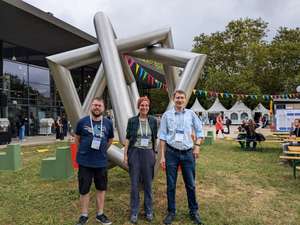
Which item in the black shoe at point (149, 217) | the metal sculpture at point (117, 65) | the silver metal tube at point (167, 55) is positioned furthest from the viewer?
the silver metal tube at point (167, 55)

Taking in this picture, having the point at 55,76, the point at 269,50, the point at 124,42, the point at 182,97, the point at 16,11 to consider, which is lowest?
the point at 182,97

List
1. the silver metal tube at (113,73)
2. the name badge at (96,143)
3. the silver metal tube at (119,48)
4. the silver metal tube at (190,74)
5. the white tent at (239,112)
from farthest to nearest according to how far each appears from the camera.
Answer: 1. the white tent at (239,112)
2. the silver metal tube at (119,48)
3. the silver metal tube at (190,74)
4. the silver metal tube at (113,73)
5. the name badge at (96,143)

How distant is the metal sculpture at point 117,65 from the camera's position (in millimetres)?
5539

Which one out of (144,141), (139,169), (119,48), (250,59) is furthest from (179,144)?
(250,59)

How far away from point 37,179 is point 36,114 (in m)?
17.7

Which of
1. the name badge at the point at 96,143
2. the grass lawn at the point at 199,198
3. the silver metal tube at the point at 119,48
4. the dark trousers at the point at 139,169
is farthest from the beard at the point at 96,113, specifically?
the silver metal tube at the point at 119,48

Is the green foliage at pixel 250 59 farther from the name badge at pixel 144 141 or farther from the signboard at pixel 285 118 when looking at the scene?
the name badge at pixel 144 141

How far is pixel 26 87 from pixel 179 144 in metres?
20.7

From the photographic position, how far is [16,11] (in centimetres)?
1473

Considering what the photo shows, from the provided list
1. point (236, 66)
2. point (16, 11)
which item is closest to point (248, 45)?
point (236, 66)

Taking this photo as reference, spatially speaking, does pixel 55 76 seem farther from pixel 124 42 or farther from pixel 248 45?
pixel 248 45

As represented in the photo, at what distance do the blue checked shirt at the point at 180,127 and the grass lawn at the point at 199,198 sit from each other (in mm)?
1029

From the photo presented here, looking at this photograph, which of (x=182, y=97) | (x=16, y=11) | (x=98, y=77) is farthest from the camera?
(x=16, y=11)

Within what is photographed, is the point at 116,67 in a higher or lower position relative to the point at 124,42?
lower
